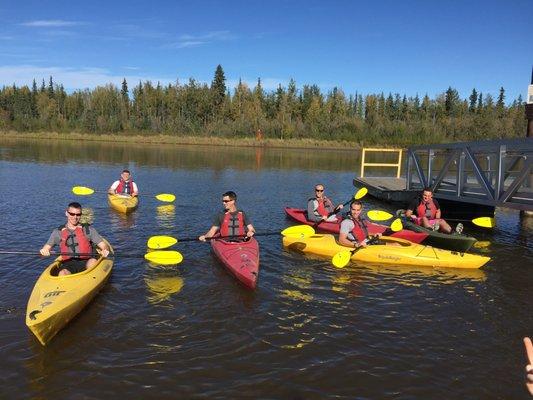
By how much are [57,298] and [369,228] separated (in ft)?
24.6

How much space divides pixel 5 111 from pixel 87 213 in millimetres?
77858

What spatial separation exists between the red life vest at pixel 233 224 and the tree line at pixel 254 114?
5922cm

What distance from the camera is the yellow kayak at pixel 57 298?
5.88 meters

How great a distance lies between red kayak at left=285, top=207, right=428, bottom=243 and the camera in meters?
11.3

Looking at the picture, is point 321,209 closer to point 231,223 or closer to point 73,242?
point 231,223

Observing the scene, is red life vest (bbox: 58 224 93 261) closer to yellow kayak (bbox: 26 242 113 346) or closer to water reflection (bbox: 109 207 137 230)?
yellow kayak (bbox: 26 242 113 346)

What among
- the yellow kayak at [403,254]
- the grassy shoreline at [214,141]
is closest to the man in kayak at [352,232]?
the yellow kayak at [403,254]

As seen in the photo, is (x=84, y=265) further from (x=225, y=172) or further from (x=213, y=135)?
(x=213, y=135)

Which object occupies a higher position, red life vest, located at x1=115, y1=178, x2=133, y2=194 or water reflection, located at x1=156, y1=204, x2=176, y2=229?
red life vest, located at x1=115, y1=178, x2=133, y2=194

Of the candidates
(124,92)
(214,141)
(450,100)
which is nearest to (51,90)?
(124,92)

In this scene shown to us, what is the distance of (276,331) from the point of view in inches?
263

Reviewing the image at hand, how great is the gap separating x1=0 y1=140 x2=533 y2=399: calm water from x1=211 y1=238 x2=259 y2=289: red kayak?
25 centimetres

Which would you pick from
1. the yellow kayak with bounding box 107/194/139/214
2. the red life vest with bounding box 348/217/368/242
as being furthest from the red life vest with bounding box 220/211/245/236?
the yellow kayak with bounding box 107/194/139/214

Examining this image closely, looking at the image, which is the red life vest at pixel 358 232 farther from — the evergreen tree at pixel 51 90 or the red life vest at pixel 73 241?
the evergreen tree at pixel 51 90
